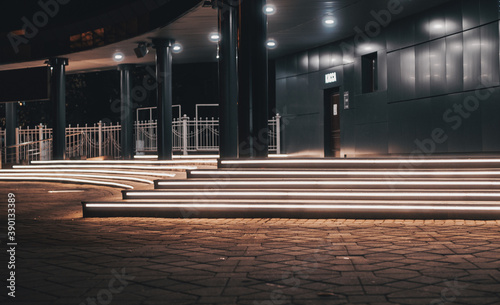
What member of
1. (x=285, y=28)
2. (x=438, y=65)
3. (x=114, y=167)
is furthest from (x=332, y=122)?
(x=114, y=167)

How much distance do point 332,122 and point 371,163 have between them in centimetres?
903

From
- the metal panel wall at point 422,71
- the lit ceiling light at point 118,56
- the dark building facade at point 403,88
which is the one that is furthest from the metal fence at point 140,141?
the metal panel wall at point 422,71

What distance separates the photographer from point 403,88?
16047mm

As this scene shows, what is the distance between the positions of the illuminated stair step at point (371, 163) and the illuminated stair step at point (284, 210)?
210 cm

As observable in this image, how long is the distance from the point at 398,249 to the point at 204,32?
12.4 m

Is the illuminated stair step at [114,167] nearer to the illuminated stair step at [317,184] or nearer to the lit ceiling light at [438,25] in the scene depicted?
the illuminated stair step at [317,184]

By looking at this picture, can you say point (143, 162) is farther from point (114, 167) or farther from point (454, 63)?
point (454, 63)

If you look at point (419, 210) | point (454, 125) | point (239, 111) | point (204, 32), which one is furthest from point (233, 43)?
point (419, 210)

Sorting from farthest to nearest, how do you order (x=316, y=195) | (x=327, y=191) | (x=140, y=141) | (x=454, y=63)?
(x=140, y=141)
(x=454, y=63)
(x=327, y=191)
(x=316, y=195)

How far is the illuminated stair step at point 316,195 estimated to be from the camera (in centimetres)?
866

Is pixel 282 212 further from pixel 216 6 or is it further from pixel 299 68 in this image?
pixel 299 68

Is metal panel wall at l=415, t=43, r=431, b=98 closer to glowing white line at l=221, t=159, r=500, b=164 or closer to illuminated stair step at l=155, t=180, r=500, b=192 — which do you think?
glowing white line at l=221, t=159, r=500, b=164

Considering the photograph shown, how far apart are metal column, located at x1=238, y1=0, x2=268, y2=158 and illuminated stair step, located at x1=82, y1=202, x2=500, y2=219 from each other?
12.0 ft

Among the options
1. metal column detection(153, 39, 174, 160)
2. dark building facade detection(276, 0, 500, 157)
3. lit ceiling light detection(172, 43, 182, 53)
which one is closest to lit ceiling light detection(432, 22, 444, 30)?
dark building facade detection(276, 0, 500, 157)
